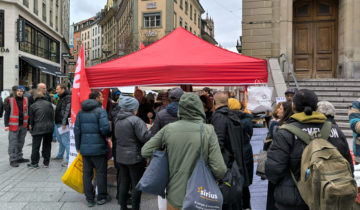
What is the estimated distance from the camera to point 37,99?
7.46 metres

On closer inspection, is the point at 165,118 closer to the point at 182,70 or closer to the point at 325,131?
the point at 182,70

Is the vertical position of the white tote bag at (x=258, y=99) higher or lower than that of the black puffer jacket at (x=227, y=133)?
higher

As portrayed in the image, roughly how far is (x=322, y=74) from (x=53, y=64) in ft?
98.8

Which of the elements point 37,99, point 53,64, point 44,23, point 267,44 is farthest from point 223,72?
point 53,64

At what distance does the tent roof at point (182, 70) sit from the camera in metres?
4.69

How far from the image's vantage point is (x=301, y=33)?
14.4m

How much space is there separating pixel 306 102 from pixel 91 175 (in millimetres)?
3674

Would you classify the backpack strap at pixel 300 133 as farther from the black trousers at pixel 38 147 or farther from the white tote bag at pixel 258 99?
the black trousers at pixel 38 147

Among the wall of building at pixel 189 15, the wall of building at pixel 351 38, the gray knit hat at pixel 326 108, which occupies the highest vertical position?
the wall of building at pixel 189 15

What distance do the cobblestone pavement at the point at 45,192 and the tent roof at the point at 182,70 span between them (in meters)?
1.33

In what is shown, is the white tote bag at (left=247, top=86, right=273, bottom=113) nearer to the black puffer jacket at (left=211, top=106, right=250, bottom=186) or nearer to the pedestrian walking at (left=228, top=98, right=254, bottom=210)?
the pedestrian walking at (left=228, top=98, right=254, bottom=210)

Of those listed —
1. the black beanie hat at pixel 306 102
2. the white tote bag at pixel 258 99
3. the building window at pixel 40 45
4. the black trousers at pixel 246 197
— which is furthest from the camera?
the building window at pixel 40 45

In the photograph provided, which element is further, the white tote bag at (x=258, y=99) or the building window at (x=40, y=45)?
the building window at (x=40, y=45)

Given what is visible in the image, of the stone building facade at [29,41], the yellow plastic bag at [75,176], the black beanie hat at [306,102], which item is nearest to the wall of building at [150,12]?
the stone building facade at [29,41]
